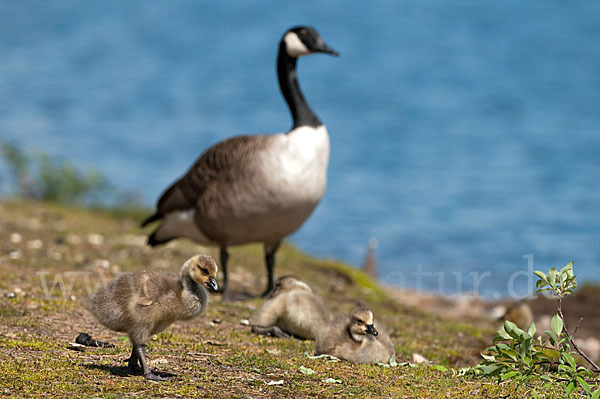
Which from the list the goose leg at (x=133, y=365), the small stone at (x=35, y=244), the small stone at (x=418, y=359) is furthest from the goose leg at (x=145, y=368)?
the small stone at (x=35, y=244)

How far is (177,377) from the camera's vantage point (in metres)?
5.73

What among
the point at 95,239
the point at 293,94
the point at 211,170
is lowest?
the point at 95,239

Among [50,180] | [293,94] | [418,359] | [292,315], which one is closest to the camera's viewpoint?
[418,359]

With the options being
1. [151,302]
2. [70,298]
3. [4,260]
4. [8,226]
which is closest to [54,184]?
[8,226]

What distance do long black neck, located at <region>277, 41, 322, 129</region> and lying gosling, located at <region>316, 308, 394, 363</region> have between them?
3.56 m

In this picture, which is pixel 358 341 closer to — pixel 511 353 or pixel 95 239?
pixel 511 353

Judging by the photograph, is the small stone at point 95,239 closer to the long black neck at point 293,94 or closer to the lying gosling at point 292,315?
the long black neck at point 293,94

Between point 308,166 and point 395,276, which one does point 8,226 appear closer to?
point 308,166

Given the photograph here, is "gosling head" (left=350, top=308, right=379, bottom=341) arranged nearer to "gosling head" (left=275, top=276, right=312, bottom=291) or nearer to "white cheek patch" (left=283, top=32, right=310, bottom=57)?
"gosling head" (left=275, top=276, right=312, bottom=291)

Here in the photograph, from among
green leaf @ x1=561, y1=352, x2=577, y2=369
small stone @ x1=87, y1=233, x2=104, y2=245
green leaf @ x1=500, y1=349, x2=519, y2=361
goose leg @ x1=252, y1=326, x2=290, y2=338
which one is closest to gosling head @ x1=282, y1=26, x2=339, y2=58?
goose leg @ x1=252, y1=326, x2=290, y2=338

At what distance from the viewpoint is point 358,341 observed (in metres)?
6.83

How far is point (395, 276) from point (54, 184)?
8259mm

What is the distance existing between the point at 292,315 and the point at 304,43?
4168 mm

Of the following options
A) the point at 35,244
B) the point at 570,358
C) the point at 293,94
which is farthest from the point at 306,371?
the point at 35,244
